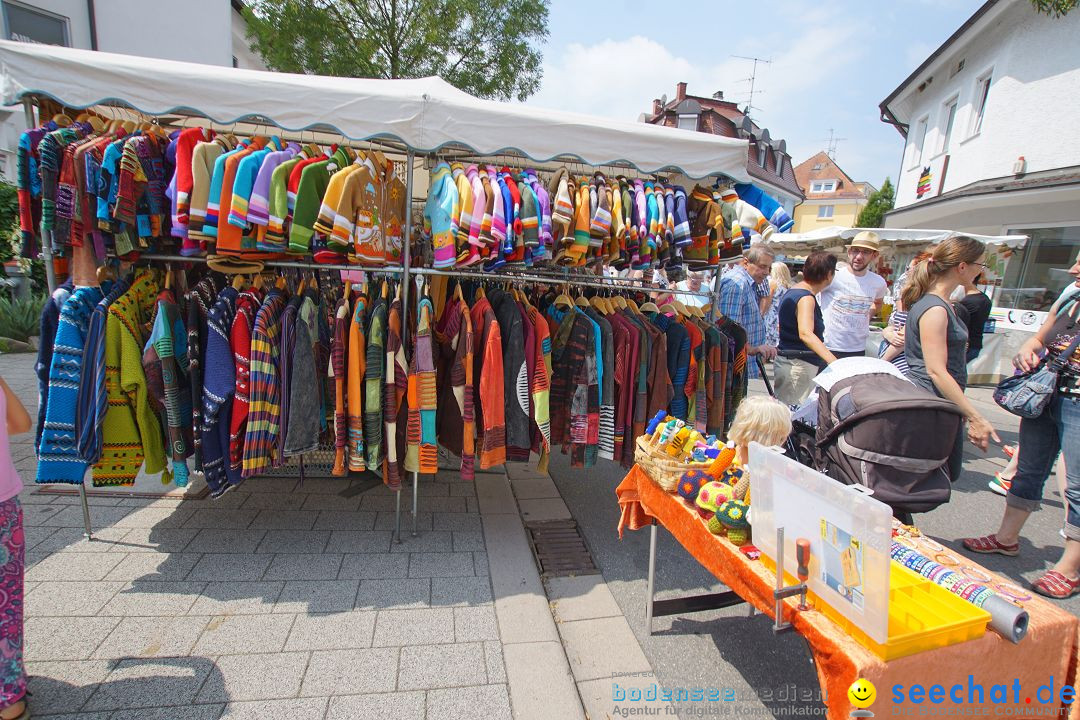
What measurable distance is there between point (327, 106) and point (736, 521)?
9.25 ft

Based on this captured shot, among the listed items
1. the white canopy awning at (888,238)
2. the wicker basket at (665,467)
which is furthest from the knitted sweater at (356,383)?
the white canopy awning at (888,238)

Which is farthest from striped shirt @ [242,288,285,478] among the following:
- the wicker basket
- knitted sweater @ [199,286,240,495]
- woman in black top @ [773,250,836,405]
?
woman in black top @ [773,250,836,405]

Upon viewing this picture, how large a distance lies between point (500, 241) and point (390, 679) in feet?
7.48

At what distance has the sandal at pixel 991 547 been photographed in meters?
3.44

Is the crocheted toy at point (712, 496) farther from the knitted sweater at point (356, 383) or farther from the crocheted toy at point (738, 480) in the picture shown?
the knitted sweater at point (356, 383)

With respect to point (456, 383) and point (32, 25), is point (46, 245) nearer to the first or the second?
point (456, 383)

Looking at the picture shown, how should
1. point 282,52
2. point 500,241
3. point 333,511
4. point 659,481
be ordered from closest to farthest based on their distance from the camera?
point 659,481 < point 500,241 < point 333,511 < point 282,52

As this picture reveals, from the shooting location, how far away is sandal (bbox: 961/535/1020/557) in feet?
11.3

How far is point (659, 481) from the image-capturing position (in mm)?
2316

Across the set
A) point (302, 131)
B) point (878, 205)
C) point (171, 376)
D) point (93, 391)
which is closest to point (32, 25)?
point (302, 131)

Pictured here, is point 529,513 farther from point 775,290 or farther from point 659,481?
point 775,290

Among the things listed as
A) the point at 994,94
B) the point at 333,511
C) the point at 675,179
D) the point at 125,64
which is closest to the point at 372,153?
the point at 125,64

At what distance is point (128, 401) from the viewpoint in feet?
9.07

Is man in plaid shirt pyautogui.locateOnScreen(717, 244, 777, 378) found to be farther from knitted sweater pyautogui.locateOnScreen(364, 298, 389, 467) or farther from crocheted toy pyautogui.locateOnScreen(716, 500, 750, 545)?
knitted sweater pyautogui.locateOnScreen(364, 298, 389, 467)
